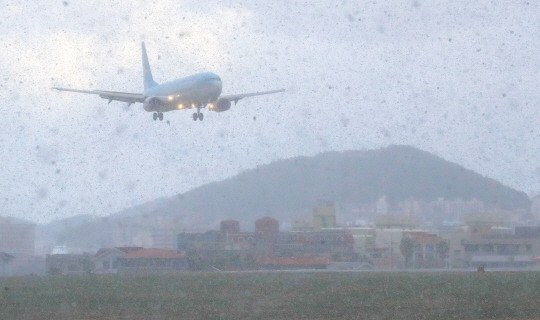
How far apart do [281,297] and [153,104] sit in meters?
29.3

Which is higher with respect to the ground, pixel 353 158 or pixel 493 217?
pixel 353 158

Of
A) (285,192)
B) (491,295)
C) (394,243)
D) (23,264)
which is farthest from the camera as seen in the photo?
(285,192)

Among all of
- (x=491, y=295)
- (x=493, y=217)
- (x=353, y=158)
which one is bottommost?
(x=491, y=295)

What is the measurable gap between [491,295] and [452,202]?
43.2 meters

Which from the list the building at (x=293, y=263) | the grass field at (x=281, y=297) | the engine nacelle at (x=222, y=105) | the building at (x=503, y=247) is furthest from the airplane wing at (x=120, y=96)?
the building at (x=503, y=247)

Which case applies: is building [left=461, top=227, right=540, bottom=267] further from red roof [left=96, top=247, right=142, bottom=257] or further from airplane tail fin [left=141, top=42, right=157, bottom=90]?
airplane tail fin [left=141, top=42, right=157, bottom=90]

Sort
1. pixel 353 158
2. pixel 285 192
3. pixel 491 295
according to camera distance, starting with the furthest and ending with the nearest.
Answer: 1. pixel 353 158
2. pixel 285 192
3. pixel 491 295

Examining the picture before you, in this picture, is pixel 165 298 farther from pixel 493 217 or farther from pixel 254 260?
pixel 493 217

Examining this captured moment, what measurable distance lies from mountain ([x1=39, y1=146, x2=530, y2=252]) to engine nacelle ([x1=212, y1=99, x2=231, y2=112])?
8684 mm

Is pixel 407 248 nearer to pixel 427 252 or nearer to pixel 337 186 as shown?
pixel 427 252

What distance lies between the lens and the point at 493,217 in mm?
57406

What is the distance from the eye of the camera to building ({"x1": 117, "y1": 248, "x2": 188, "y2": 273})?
55062 millimetres

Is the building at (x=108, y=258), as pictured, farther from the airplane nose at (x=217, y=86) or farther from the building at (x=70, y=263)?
the airplane nose at (x=217, y=86)

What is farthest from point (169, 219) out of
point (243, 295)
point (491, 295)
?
point (491, 295)
